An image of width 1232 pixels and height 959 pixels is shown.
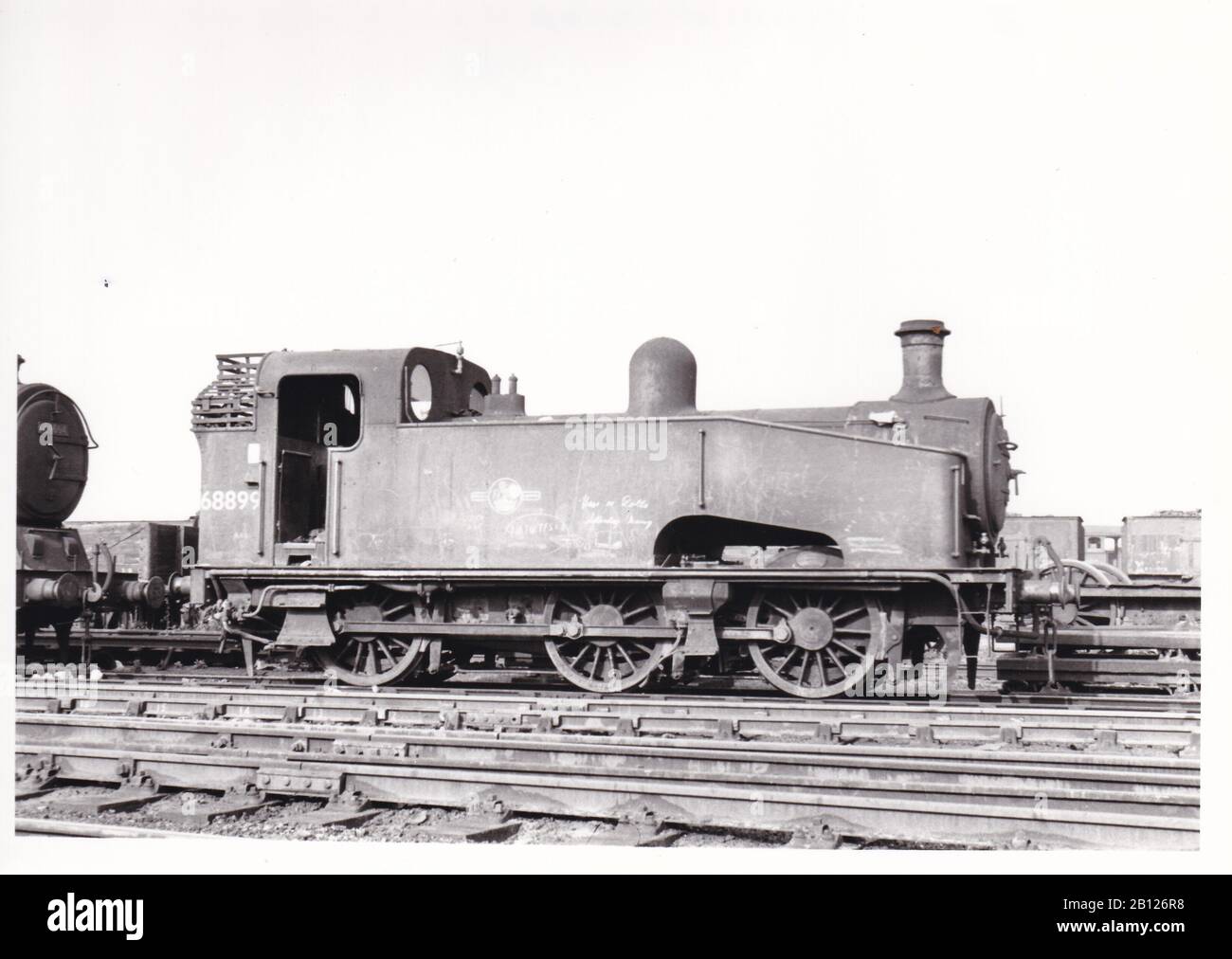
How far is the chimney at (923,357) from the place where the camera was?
8.95m

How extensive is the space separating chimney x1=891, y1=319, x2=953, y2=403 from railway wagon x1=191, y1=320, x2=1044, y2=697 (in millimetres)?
17

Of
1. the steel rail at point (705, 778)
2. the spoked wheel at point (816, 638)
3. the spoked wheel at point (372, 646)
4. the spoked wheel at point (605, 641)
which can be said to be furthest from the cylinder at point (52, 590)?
the spoked wheel at point (816, 638)

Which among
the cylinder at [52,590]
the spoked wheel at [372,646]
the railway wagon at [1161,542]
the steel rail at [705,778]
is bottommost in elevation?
the steel rail at [705,778]

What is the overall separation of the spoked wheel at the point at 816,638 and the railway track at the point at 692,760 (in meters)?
0.64

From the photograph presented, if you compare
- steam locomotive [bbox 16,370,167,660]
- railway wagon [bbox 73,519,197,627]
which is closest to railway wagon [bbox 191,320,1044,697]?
steam locomotive [bbox 16,370,167,660]

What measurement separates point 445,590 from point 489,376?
226 centimetres

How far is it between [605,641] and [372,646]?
198cm

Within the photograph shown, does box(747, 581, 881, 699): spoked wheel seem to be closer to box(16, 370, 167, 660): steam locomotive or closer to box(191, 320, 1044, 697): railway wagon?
box(191, 320, 1044, 697): railway wagon

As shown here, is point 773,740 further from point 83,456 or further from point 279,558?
point 83,456

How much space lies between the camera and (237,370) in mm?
9633

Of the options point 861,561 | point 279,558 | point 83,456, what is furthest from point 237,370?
point 861,561

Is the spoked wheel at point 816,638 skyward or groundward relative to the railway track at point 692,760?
skyward

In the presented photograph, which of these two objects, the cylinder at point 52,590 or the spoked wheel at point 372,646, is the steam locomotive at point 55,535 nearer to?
the cylinder at point 52,590

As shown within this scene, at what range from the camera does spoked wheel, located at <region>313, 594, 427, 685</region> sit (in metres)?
9.24
